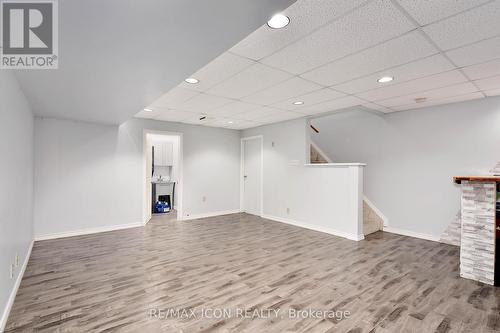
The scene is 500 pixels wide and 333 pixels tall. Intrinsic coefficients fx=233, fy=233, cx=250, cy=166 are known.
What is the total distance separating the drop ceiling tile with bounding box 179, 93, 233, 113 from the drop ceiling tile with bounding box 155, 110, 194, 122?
324mm

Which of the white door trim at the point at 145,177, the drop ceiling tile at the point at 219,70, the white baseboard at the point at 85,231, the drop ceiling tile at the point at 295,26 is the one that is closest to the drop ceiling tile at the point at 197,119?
the white door trim at the point at 145,177

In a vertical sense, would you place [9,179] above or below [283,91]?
below

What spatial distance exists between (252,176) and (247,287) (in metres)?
4.15

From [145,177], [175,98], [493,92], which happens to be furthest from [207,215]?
[493,92]

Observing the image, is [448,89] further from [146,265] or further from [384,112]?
→ [146,265]

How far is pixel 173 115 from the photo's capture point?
492 centimetres

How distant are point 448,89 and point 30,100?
570cm

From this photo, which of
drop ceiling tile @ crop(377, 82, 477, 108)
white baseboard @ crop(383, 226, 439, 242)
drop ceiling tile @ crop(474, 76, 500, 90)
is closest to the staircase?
white baseboard @ crop(383, 226, 439, 242)

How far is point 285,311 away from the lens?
2109 mm

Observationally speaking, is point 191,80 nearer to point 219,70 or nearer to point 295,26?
point 219,70

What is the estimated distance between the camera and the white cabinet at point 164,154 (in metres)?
7.21

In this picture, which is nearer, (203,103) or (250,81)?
(250,81)

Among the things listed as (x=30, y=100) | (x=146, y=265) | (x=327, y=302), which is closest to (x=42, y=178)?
(x=30, y=100)

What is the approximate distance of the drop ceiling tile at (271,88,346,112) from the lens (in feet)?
11.3
